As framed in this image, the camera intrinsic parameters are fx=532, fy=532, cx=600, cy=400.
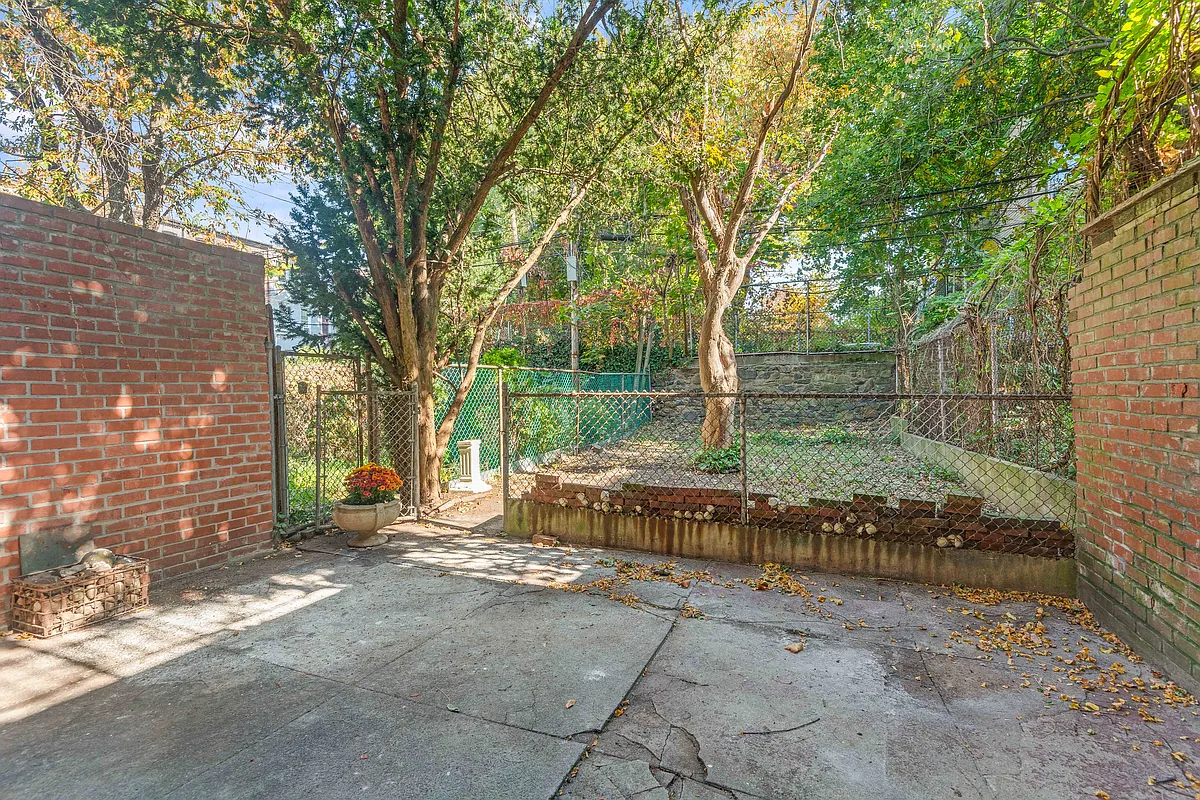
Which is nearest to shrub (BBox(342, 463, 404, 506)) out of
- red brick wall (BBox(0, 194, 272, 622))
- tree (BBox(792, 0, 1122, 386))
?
red brick wall (BBox(0, 194, 272, 622))

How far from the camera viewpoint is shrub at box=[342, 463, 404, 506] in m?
4.57

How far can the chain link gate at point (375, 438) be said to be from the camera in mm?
5301

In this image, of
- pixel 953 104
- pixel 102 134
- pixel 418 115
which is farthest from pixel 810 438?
pixel 102 134

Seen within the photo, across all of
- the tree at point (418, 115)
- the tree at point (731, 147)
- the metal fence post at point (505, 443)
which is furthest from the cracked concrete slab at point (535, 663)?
the tree at point (731, 147)

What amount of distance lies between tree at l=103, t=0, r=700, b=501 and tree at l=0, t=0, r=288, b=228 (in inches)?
30.4

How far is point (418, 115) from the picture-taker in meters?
4.55

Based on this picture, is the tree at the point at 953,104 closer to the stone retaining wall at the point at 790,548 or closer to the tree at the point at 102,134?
the stone retaining wall at the point at 790,548

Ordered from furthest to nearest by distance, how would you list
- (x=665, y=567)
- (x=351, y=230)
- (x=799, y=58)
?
(x=799, y=58)
(x=351, y=230)
(x=665, y=567)

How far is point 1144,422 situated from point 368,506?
4.96 m

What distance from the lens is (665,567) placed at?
3859 millimetres

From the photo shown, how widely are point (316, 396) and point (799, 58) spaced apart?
232 inches

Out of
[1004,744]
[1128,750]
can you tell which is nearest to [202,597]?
[1004,744]

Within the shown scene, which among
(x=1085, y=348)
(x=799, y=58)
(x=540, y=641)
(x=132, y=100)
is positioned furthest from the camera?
(x=132, y=100)

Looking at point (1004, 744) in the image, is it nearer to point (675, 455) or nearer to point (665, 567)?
point (665, 567)
